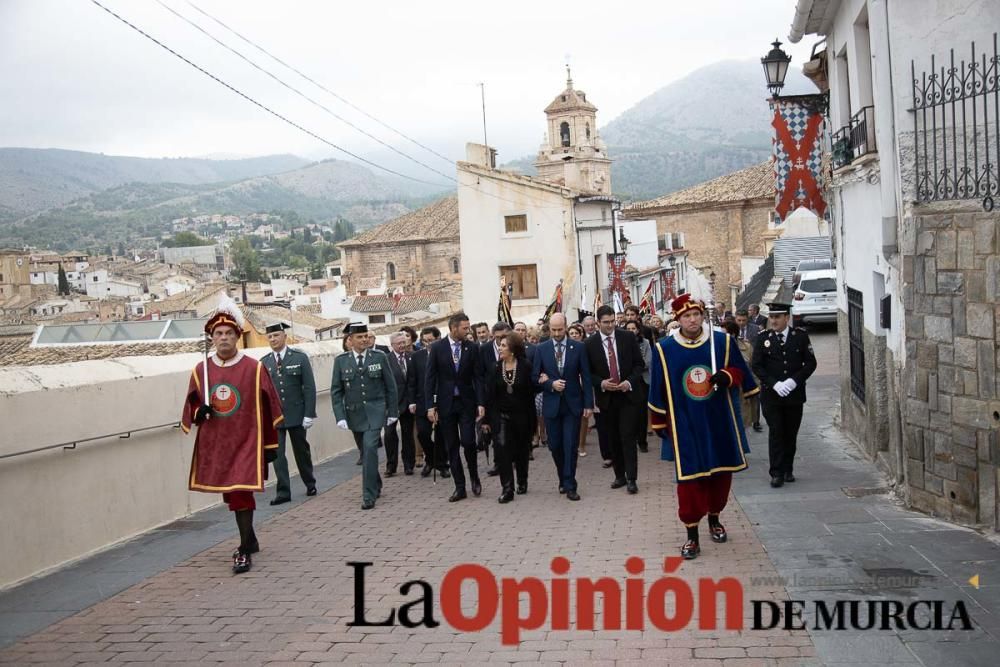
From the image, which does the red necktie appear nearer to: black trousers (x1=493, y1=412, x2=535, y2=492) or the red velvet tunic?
black trousers (x1=493, y1=412, x2=535, y2=492)

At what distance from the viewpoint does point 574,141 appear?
82.6 m

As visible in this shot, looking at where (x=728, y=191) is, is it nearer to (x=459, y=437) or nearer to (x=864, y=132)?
(x=864, y=132)

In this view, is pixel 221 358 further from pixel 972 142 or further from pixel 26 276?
pixel 26 276

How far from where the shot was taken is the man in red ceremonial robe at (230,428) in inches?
302

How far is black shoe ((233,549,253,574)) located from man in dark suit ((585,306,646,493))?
4.06 m

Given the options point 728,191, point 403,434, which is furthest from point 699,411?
point 728,191

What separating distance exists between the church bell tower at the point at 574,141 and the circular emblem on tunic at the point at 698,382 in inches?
2856

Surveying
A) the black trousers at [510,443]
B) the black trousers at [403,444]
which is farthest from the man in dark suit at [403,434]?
the black trousers at [510,443]

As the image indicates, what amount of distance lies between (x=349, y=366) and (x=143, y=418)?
214cm

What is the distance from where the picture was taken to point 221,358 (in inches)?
308

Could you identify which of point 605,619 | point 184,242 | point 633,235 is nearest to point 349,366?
point 605,619

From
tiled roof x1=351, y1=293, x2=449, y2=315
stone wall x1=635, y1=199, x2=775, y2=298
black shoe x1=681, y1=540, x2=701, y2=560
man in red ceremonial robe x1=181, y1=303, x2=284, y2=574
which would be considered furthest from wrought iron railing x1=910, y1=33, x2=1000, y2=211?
stone wall x1=635, y1=199, x2=775, y2=298

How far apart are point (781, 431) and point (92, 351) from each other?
1548 centimetres

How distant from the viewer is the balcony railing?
10.6 metres
